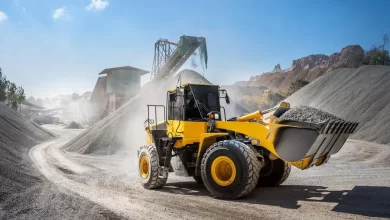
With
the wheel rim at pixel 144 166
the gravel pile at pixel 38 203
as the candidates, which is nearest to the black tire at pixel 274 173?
the wheel rim at pixel 144 166

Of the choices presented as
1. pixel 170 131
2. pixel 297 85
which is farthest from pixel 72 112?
pixel 170 131

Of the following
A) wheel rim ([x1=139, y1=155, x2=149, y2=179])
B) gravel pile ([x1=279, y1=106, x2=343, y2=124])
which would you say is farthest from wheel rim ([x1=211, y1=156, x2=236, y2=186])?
wheel rim ([x1=139, y1=155, x2=149, y2=179])

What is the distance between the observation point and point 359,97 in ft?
119

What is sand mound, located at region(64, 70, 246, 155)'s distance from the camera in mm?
24141

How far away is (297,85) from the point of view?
67688 millimetres

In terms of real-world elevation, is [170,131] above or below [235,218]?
above

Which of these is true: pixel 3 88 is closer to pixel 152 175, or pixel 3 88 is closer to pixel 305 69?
pixel 152 175

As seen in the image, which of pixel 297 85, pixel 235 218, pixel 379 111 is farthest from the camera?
pixel 297 85

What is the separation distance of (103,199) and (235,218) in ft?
12.0

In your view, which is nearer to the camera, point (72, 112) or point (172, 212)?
point (172, 212)

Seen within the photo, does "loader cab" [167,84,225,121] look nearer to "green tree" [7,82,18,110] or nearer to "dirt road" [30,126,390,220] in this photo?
"dirt road" [30,126,390,220]

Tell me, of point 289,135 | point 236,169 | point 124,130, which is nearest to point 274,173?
point 236,169

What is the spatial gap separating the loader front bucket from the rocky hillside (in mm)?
103967

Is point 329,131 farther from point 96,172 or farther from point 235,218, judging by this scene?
point 96,172
